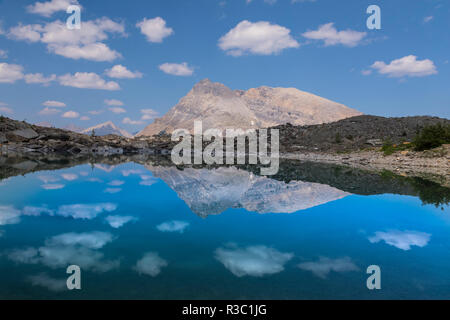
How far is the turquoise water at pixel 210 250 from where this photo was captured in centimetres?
529

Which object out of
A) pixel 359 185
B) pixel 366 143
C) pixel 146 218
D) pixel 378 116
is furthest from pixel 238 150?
pixel 146 218

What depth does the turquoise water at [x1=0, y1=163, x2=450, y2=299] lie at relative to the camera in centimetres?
529

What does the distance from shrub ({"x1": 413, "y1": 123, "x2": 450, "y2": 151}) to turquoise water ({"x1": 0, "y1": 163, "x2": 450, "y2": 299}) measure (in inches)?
938

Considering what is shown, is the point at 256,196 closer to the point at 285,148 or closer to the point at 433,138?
the point at 433,138

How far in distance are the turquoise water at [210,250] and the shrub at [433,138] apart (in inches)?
938

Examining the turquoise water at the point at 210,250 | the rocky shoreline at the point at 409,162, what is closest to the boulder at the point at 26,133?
the turquoise water at the point at 210,250

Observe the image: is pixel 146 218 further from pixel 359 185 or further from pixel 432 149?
pixel 432 149

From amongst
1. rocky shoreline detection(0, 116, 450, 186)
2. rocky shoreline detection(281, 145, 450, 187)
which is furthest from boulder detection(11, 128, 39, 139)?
rocky shoreline detection(281, 145, 450, 187)

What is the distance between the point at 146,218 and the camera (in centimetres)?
1047

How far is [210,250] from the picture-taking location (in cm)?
725

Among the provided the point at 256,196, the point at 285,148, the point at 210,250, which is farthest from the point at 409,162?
the point at 210,250

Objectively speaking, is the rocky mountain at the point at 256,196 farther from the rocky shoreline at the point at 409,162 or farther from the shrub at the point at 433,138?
the shrub at the point at 433,138

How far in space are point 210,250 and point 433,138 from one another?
35.1 meters
